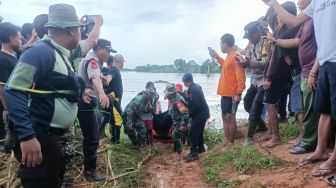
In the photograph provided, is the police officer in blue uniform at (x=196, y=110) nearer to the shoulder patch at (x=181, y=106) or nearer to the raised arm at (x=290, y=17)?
the shoulder patch at (x=181, y=106)

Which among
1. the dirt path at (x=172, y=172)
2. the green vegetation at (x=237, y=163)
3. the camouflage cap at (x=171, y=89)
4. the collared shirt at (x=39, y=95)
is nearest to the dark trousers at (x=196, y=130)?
the dirt path at (x=172, y=172)

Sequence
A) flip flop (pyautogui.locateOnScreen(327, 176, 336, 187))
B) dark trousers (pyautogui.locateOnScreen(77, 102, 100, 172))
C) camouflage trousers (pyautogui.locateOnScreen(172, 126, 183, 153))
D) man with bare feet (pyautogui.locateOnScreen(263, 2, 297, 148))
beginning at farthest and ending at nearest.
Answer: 1. camouflage trousers (pyautogui.locateOnScreen(172, 126, 183, 153))
2. man with bare feet (pyautogui.locateOnScreen(263, 2, 297, 148))
3. dark trousers (pyautogui.locateOnScreen(77, 102, 100, 172))
4. flip flop (pyautogui.locateOnScreen(327, 176, 336, 187))

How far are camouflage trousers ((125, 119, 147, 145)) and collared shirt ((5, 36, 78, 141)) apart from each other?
4.20 metres

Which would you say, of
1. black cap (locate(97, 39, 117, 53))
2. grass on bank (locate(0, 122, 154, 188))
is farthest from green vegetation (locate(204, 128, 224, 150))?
black cap (locate(97, 39, 117, 53))

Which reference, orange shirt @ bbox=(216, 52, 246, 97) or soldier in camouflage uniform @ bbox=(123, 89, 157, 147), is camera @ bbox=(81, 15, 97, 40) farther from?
soldier in camouflage uniform @ bbox=(123, 89, 157, 147)

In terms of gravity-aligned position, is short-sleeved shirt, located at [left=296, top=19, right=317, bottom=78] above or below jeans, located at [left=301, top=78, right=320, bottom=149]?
above

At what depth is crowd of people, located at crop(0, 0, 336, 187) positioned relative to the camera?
2.50 metres

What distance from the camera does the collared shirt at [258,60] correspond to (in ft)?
18.6

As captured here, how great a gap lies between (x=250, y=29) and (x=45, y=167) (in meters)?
4.29

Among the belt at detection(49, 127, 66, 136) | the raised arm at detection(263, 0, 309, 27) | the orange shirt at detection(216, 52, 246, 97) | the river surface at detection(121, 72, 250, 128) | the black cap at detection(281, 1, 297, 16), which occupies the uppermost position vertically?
the black cap at detection(281, 1, 297, 16)

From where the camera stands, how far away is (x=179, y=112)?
714cm

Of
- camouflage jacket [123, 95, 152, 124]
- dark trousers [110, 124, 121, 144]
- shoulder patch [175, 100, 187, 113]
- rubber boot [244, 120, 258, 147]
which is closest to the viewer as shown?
rubber boot [244, 120, 258, 147]

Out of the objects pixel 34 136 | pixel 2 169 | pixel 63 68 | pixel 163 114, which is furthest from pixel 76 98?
pixel 163 114

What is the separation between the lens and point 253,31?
588 cm
